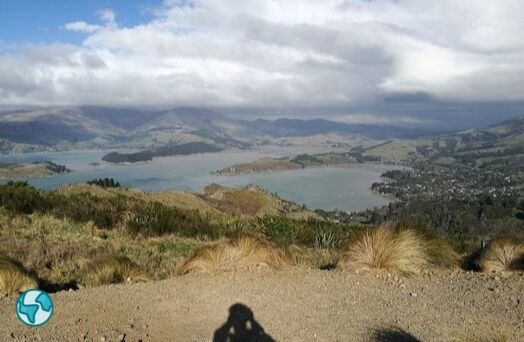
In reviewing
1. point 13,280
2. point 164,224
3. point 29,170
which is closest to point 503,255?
point 13,280

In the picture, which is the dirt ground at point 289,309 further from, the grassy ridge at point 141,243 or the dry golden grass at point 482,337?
the grassy ridge at point 141,243

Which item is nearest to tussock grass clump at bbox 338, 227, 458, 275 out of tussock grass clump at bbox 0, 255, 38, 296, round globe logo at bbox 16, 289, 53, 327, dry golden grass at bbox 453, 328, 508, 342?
dry golden grass at bbox 453, 328, 508, 342

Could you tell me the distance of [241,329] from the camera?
653cm

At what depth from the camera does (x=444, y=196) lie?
176875mm

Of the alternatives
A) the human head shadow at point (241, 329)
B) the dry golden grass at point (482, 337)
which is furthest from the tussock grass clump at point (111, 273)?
the dry golden grass at point (482, 337)

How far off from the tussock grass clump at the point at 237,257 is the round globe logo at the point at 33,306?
4857 mm

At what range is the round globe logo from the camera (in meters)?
4.35

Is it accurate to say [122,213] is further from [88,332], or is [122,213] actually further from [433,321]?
[433,321]

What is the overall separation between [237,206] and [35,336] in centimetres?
4944

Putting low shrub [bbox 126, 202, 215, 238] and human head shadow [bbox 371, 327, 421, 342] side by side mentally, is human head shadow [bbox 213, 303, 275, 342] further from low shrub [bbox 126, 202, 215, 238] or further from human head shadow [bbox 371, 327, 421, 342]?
low shrub [bbox 126, 202, 215, 238]

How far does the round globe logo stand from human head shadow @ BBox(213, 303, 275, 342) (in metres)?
2.37

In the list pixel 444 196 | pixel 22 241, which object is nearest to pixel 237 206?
pixel 22 241

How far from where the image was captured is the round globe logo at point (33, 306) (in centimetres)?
435

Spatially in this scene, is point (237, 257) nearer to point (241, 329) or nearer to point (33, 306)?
point (241, 329)
